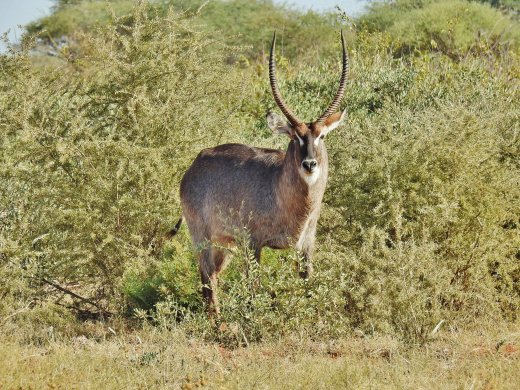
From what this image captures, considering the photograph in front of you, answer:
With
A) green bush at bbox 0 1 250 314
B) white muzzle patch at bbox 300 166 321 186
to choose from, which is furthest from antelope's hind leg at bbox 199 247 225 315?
white muzzle patch at bbox 300 166 321 186

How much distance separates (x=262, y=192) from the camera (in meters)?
8.02

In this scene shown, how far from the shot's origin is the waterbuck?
24.8ft

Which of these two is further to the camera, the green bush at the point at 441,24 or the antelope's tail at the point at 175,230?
the green bush at the point at 441,24

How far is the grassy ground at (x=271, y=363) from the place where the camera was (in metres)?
5.94

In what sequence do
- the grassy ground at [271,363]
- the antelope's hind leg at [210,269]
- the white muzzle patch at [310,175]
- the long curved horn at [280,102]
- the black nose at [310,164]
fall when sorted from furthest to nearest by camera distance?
the antelope's hind leg at [210,269], the long curved horn at [280,102], the white muzzle patch at [310,175], the black nose at [310,164], the grassy ground at [271,363]

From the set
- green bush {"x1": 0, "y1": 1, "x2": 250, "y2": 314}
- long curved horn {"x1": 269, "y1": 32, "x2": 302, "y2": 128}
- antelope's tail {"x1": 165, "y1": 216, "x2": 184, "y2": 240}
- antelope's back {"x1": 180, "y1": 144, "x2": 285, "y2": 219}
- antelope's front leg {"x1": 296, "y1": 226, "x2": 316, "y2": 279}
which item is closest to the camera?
long curved horn {"x1": 269, "y1": 32, "x2": 302, "y2": 128}

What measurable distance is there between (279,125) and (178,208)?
2202 mm

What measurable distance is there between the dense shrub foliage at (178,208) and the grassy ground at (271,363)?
0.27 metres

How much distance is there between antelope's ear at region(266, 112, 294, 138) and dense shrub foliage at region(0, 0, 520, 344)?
912mm

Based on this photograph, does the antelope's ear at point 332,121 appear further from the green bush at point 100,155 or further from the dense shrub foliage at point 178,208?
the green bush at point 100,155

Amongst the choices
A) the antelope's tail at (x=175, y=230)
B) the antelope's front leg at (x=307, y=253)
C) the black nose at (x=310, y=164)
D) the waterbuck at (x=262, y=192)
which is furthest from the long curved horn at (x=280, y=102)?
the antelope's tail at (x=175, y=230)

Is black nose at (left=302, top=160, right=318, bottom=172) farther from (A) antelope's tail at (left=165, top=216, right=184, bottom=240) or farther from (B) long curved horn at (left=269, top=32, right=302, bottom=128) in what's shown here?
(A) antelope's tail at (left=165, top=216, right=184, bottom=240)

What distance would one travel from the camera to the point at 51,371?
20.4 feet

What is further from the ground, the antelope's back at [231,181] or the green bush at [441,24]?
the green bush at [441,24]
